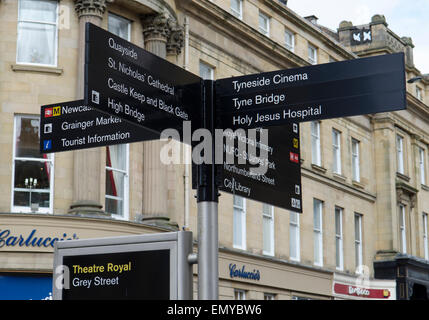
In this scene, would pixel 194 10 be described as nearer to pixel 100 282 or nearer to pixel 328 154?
pixel 328 154

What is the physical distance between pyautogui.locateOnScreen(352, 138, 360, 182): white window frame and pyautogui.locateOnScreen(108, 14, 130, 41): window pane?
17.4m

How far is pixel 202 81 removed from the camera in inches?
239

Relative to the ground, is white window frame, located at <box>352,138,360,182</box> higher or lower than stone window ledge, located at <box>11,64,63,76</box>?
higher

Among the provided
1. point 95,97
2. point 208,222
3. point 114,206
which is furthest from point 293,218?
point 95,97

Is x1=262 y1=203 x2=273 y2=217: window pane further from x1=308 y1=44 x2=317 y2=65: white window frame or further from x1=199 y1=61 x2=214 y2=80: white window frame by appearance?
x1=308 y1=44 x2=317 y2=65: white window frame

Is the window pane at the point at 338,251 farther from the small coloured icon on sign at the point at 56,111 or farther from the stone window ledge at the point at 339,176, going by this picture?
the small coloured icon on sign at the point at 56,111

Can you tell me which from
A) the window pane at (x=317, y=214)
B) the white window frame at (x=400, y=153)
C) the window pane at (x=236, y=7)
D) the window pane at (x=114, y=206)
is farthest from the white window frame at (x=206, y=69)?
the white window frame at (x=400, y=153)

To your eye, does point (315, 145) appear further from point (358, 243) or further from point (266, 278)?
point (266, 278)

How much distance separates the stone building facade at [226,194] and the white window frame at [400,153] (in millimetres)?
61

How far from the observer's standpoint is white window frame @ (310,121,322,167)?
1339 inches

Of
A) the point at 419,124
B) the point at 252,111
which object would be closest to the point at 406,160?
the point at 419,124

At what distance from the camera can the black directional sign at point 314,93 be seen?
561cm

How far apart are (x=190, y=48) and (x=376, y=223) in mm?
16833

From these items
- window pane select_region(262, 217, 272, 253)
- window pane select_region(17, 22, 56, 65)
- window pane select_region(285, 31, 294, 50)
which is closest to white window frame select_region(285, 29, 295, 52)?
window pane select_region(285, 31, 294, 50)
